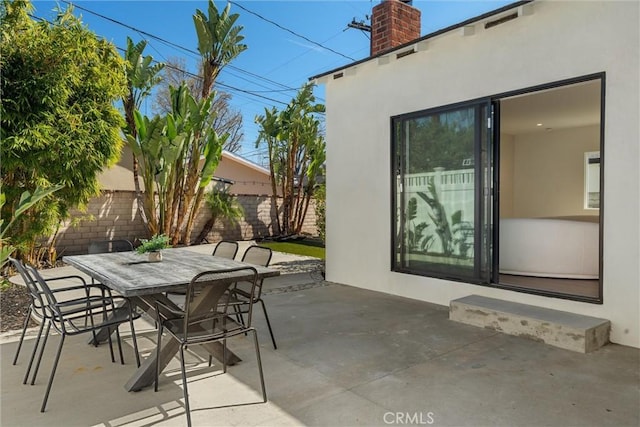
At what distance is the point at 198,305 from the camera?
3006mm

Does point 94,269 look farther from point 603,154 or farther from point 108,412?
point 603,154

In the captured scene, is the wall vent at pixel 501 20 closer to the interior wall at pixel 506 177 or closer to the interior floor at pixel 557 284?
the interior floor at pixel 557 284

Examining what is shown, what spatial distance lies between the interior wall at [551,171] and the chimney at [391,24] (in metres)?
4.35

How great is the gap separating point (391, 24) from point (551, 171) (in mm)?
5214

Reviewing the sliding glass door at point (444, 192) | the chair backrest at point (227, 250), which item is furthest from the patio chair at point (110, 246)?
the sliding glass door at point (444, 192)

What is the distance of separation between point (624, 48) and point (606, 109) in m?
0.55

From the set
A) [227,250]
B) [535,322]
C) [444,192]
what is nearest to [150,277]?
[227,250]

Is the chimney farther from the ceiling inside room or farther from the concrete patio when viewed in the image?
the concrete patio

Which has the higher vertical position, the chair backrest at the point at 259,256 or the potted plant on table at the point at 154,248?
the potted plant on table at the point at 154,248

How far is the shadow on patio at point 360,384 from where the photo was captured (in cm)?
255

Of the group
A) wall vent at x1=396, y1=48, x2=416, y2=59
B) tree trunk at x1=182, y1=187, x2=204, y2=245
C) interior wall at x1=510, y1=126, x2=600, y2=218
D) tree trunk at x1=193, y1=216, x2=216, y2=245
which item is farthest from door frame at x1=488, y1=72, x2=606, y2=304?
tree trunk at x1=193, y1=216, x2=216, y2=245

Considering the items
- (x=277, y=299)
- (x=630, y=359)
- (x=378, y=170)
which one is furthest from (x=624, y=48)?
(x=277, y=299)

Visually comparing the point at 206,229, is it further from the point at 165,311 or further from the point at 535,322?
the point at 535,322

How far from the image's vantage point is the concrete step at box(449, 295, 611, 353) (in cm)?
370
